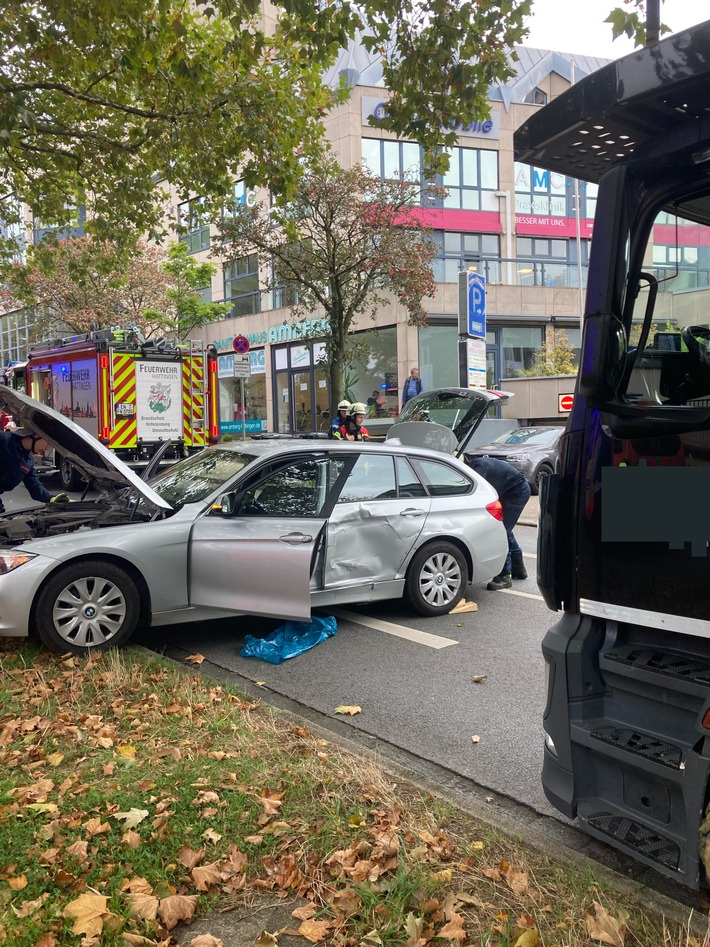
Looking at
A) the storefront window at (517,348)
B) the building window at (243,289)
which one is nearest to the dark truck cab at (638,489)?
the storefront window at (517,348)

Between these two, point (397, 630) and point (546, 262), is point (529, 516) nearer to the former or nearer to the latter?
point (397, 630)

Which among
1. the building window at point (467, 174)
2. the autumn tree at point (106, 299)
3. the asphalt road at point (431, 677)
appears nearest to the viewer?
the asphalt road at point (431, 677)

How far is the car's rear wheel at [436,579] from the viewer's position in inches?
254

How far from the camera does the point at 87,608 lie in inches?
203

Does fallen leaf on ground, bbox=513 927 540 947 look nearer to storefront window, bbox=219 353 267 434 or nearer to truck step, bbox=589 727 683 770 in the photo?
truck step, bbox=589 727 683 770

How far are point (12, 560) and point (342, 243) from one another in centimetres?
1453

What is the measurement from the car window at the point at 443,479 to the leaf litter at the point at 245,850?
3.10m

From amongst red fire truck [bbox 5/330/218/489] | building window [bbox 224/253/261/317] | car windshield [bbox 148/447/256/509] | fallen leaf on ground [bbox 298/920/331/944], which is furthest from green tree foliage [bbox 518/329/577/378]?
fallen leaf on ground [bbox 298/920/331/944]

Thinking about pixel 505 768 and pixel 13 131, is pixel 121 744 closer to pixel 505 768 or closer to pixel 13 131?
pixel 505 768

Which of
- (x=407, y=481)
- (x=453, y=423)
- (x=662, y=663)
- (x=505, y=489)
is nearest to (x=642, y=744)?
(x=662, y=663)

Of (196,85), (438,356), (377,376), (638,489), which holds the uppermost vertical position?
(196,85)

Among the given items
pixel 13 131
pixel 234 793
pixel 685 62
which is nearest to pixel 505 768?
pixel 234 793

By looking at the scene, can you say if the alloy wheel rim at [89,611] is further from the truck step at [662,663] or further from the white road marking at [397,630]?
the truck step at [662,663]

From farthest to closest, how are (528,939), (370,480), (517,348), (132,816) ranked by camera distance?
1. (517,348)
2. (370,480)
3. (132,816)
4. (528,939)
